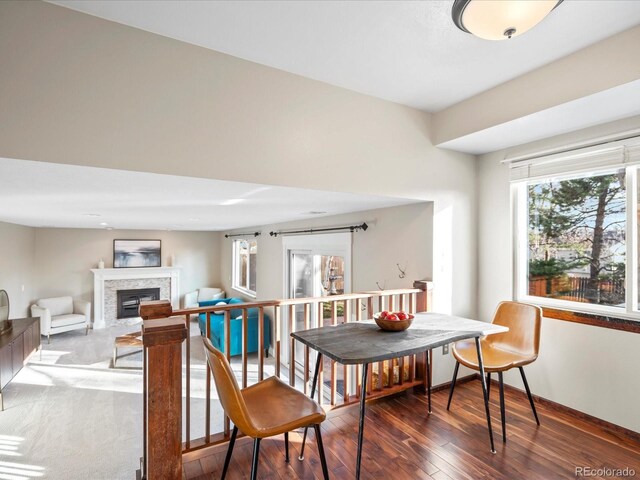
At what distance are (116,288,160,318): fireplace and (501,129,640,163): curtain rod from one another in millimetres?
7482

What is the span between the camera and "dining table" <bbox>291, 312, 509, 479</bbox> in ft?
5.77

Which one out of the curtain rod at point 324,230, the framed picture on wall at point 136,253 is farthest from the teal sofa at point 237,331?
the framed picture on wall at point 136,253

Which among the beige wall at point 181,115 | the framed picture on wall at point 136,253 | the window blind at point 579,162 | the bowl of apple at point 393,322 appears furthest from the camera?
the framed picture on wall at point 136,253

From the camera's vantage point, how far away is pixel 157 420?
1.17 m

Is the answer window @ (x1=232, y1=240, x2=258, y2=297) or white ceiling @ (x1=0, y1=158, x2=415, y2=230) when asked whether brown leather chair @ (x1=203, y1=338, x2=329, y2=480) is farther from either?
window @ (x1=232, y1=240, x2=258, y2=297)

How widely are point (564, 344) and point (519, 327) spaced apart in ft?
1.29

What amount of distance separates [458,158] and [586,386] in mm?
2150

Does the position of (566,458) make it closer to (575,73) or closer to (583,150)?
(583,150)

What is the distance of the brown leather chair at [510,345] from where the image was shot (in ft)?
7.84

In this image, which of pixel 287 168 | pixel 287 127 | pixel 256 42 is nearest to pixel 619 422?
pixel 287 168

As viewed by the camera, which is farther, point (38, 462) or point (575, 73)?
point (38, 462)

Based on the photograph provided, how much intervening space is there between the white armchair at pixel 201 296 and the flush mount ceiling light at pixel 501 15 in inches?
298

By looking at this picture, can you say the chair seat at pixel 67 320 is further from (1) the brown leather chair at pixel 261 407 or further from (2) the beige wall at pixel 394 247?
(1) the brown leather chair at pixel 261 407

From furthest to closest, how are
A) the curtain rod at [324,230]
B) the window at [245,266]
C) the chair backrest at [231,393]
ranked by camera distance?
the window at [245,266], the curtain rod at [324,230], the chair backrest at [231,393]
